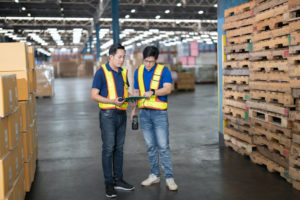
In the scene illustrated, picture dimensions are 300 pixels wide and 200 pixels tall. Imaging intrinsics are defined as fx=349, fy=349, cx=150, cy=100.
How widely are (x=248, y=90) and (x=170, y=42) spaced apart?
126 feet

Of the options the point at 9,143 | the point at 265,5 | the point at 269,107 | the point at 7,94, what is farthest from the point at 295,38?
the point at 9,143

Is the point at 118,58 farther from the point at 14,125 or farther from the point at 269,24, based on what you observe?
the point at 269,24

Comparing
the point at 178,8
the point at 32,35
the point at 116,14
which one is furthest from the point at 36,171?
the point at 32,35

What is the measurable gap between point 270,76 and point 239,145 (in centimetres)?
143

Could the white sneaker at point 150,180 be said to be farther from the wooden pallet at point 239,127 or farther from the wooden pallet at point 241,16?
the wooden pallet at point 241,16

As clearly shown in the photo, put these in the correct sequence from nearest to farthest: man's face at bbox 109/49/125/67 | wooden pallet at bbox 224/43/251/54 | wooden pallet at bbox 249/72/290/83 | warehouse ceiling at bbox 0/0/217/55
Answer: man's face at bbox 109/49/125/67, wooden pallet at bbox 249/72/290/83, wooden pallet at bbox 224/43/251/54, warehouse ceiling at bbox 0/0/217/55

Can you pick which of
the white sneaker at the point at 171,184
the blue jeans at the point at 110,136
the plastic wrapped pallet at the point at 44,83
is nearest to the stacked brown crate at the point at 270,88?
the white sneaker at the point at 171,184

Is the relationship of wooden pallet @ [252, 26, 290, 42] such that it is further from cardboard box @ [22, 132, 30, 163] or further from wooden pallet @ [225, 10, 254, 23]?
cardboard box @ [22, 132, 30, 163]

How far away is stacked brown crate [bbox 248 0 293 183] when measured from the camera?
450 cm

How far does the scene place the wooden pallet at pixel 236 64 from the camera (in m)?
5.60

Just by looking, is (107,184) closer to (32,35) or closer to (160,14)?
(160,14)

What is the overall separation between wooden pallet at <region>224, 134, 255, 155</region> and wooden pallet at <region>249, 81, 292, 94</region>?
92 cm

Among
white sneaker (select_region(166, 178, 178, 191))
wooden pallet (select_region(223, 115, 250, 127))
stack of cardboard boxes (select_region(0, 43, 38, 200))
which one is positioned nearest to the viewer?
stack of cardboard boxes (select_region(0, 43, 38, 200))

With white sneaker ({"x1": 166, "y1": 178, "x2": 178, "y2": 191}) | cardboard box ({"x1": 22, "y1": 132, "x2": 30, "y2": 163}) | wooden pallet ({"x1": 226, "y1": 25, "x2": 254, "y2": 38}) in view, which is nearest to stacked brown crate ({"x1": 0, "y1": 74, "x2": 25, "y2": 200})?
cardboard box ({"x1": 22, "y1": 132, "x2": 30, "y2": 163})
